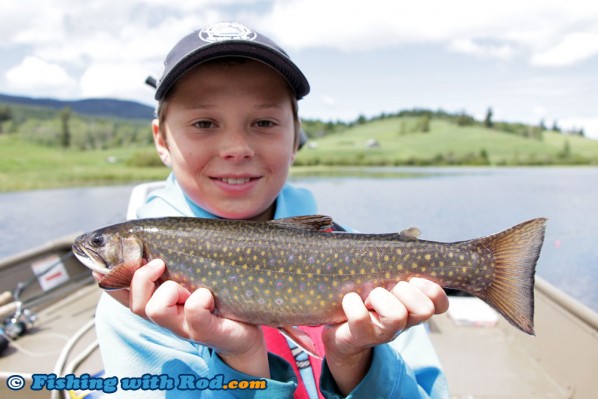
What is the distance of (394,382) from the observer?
84.2 inches

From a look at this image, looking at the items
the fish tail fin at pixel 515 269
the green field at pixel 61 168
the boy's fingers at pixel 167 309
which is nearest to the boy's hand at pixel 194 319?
the boy's fingers at pixel 167 309

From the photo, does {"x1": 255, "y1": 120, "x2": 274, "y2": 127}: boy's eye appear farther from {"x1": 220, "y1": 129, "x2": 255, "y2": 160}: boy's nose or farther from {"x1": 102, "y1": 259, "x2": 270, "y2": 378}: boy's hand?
{"x1": 102, "y1": 259, "x2": 270, "y2": 378}: boy's hand

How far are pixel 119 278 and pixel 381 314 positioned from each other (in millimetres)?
1193

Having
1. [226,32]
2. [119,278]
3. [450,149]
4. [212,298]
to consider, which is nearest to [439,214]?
[226,32]

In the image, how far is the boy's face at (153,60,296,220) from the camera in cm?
231

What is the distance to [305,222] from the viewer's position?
2.24 metres

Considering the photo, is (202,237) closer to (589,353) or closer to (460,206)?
(589,353)

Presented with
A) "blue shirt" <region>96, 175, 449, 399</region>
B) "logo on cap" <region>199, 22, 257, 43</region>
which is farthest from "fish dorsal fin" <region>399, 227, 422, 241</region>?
"logo on cap" <region>199, 22, 257, 43</region>

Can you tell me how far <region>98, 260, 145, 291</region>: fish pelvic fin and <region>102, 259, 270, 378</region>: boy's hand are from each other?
6 centimetres

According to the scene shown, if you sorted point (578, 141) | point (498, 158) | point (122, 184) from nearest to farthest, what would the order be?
point (122, 184), point (498, 158), point (578, 141)

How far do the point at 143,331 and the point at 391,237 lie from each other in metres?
1.36

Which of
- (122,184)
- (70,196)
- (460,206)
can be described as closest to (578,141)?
(460,206)

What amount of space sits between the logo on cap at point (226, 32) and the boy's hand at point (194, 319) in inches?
47.1

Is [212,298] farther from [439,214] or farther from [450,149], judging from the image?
[450,149]
